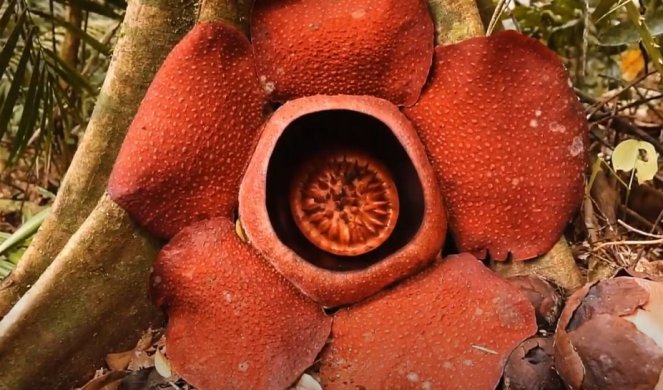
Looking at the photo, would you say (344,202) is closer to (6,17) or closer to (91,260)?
(91,260)

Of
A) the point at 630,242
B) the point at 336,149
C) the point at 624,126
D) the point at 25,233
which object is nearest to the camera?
the point at 630,242

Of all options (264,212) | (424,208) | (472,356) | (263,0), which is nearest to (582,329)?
(472,356)

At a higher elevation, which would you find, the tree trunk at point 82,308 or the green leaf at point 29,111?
the green leaf at point 29,111

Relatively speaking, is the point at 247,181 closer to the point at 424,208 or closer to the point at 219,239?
the point at 219,239

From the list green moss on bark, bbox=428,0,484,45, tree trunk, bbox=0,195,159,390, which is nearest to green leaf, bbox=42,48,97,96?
tree trunk, bbox=0,195,159,390

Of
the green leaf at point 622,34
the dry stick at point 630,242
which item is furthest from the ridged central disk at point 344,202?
the green leaf at point 622,34

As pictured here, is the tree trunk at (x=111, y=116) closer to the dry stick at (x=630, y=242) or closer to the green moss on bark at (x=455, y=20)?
the green moss on bark at (x=455, y=20)

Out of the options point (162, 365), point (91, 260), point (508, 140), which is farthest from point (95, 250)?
point (508, 140)
